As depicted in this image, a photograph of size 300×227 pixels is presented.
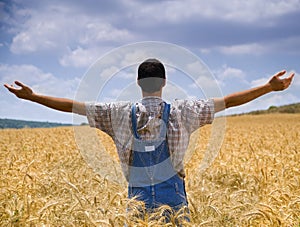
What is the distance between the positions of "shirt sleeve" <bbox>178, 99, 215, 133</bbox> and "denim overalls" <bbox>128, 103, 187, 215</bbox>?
0.15 meters

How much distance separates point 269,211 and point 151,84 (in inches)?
53.8

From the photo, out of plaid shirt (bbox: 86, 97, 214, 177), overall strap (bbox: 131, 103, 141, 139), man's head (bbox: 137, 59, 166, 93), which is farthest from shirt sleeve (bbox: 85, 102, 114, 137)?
man's head (bbox: 137, 59, 166, 93)

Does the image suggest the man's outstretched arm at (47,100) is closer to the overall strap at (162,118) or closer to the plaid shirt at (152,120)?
the plaid shirt at (152,120)

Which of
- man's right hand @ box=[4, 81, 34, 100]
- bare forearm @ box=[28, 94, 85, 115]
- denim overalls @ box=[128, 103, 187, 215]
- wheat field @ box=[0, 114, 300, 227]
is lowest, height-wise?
wheat field @ box=[0, 114, 300, 227]

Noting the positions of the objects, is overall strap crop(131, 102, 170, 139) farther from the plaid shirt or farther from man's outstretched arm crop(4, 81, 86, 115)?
man's outstretched arm crop(4, 81, 86, 115)

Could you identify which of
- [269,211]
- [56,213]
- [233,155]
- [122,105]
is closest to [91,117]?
[122,105]

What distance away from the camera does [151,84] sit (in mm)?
3838

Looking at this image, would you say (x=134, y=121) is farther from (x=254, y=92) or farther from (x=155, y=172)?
(x=254, y=92)

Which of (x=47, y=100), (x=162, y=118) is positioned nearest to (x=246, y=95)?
(x=162, y=118)

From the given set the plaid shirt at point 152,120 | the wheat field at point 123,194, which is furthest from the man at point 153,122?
the wheat field at point 123,194

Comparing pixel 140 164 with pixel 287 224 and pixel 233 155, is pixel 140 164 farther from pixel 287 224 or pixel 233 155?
→ pixel 233 155

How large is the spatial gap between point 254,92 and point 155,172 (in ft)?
3.48

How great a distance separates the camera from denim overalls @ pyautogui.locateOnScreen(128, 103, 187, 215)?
3.87m

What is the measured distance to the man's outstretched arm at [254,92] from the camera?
3.89 meters
